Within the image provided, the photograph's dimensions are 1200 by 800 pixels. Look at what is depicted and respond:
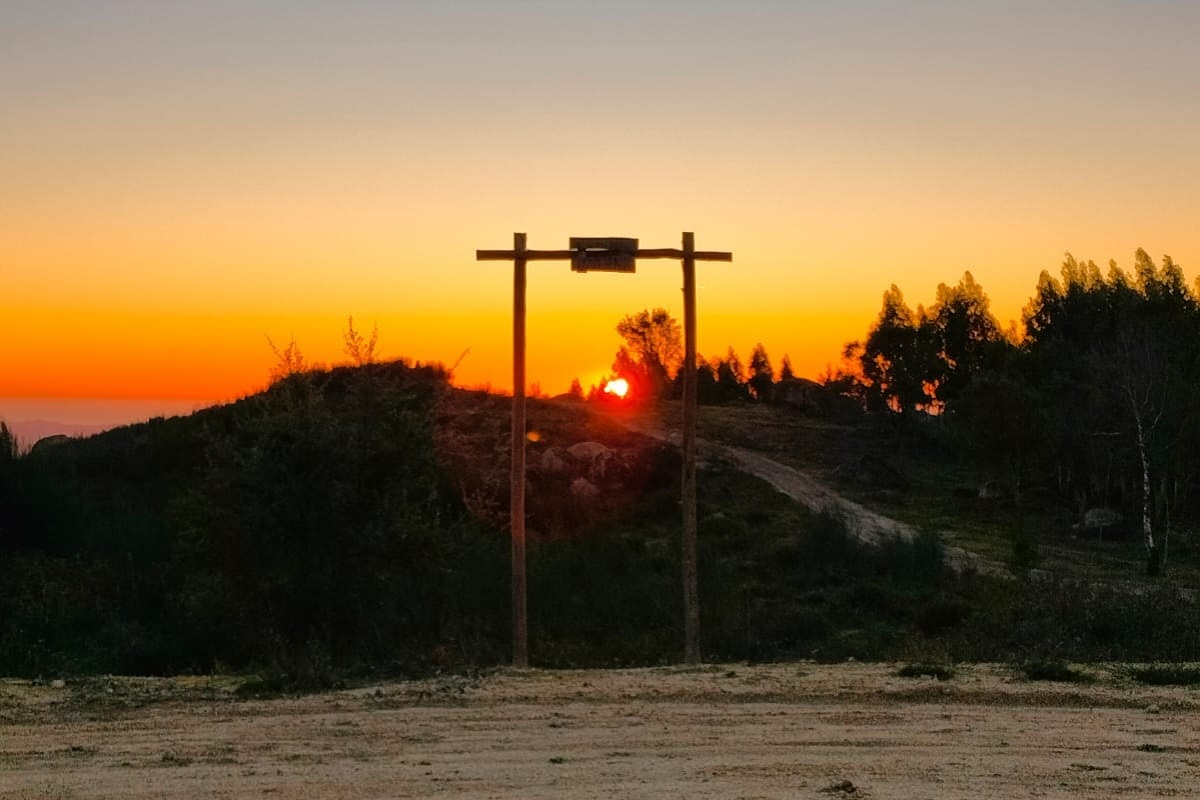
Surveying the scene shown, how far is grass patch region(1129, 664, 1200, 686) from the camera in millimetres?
13203

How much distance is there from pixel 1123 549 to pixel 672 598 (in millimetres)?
18878

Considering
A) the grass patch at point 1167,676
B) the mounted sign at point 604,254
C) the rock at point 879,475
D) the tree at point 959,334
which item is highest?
the tree at point 959,334

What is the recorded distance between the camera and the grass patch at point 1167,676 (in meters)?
13.2

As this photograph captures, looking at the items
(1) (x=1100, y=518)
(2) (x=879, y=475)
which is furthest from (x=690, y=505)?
(2) (x=879, y=475)

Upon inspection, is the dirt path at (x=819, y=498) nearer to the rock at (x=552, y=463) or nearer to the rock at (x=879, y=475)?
the rock at (x=879, y=475)

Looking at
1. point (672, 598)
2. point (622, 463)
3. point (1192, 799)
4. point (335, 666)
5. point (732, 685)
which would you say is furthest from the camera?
point (622, 463)

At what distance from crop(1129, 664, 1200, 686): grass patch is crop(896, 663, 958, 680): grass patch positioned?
1.98m

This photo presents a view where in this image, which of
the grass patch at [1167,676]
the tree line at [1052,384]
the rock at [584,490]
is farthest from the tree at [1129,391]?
the grass patch at [1167,676]

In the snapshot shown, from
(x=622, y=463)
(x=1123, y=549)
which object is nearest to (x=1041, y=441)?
(x=1123, y=549)

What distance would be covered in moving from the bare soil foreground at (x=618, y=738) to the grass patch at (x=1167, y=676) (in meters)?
0.24

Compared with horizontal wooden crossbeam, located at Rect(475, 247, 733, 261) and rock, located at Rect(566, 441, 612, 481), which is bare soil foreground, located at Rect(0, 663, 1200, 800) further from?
rock, located at Rect(566, 441, 612, 481)

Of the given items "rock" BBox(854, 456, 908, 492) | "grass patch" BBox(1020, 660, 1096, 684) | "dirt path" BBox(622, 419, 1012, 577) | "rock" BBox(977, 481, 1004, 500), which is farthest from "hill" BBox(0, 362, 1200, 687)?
"rock" BBox(977, 481, 1004, 500)

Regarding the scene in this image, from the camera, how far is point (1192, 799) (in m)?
8.55

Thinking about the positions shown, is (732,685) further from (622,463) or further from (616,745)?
(622,463)
